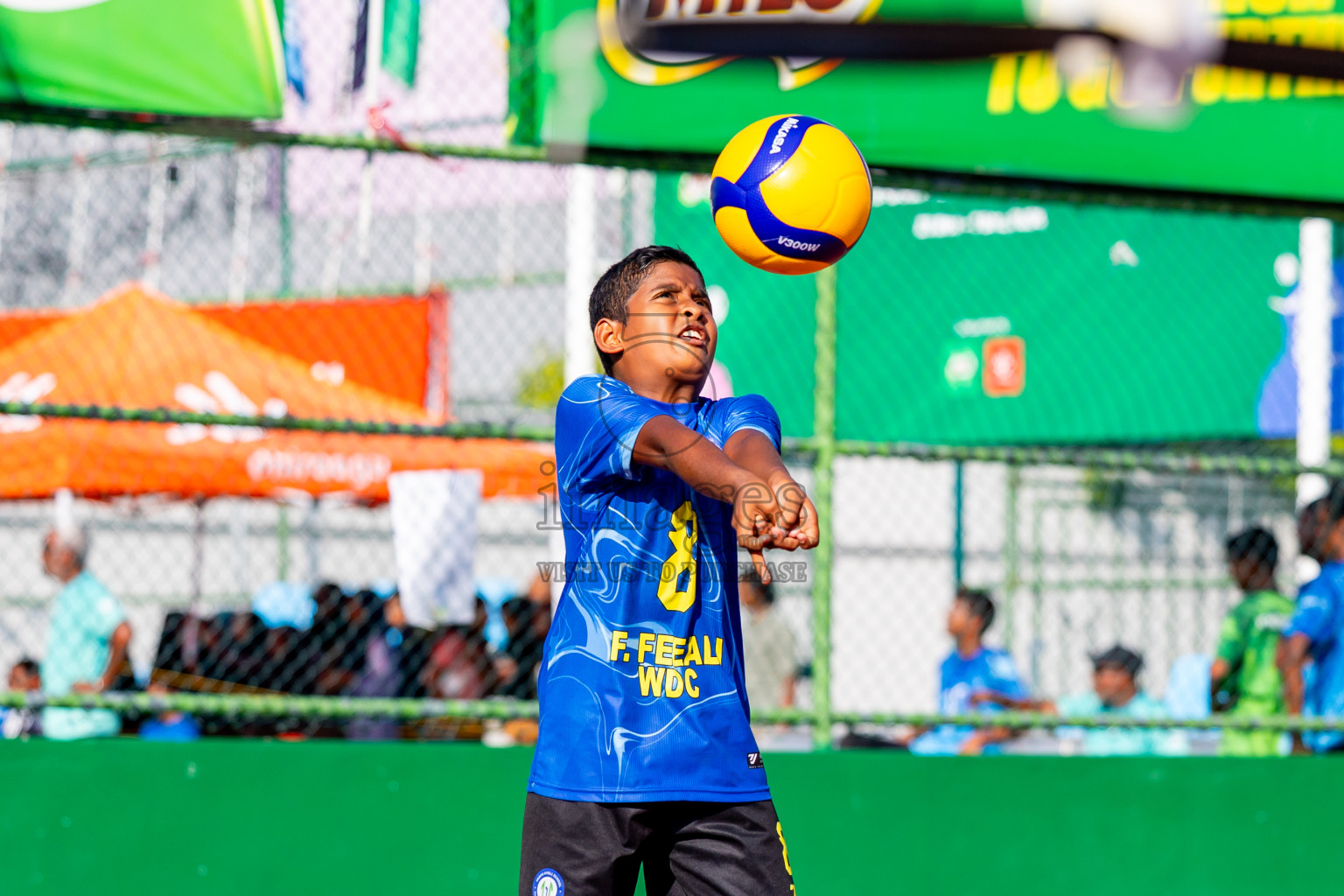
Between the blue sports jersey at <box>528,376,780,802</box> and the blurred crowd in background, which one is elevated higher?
the blue sports jersey at <box>528,376,780,802</box>

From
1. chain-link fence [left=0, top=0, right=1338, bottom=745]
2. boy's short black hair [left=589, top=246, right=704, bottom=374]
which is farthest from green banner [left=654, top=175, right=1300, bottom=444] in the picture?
boy's short black hair [left=589, top=246, right=704, bottom=374]

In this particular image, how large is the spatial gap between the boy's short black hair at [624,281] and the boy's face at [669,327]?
0.06 feet

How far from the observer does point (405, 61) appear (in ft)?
30.5

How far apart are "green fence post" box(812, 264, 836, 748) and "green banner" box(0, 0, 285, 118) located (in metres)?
2.11

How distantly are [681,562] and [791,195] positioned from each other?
40.5 inches

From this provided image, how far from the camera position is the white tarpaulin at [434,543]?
5344mm

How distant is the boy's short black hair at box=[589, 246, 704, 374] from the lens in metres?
2.94

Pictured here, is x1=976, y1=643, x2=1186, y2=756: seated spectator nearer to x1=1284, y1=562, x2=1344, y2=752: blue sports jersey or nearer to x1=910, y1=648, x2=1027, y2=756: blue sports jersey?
x1=910, y1=648, x2=1027, y2=756: blue sports jersey

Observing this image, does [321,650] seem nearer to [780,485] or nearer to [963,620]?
[963,620]

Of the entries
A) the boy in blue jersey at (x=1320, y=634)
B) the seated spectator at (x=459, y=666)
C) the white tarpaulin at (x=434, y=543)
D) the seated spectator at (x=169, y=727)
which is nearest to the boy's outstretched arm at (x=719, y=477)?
the white tarpaulin at (x=434, y=543)

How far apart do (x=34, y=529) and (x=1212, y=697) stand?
10.9 metres

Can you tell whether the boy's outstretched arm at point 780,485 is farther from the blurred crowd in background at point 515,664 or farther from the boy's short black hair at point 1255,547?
the boy's short black hair at point 1255,547

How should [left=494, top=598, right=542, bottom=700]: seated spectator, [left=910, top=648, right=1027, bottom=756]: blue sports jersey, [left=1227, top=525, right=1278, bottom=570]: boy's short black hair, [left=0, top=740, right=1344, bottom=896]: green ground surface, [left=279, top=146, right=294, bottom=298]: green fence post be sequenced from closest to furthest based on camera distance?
[left=0, top=740, right=1344, bottom=896]: green ground surface < [left=1227, top=525, right=1278, bottom=570]: boy's short black hair < [left=494, top=598, right=542, bottom=700]: seated spectator < [left=910, top=648, right=1027, bottom=756]: blue sports jersey < [left=279, top=146, right=294, bottom=298]: green fence post

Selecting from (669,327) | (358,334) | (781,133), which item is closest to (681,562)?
(669,327)
